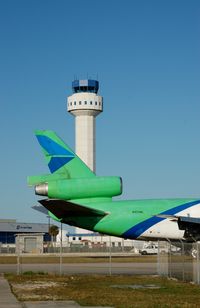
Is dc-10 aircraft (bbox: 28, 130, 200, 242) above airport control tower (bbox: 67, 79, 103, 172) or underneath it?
underneath

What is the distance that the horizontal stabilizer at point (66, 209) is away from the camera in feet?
130

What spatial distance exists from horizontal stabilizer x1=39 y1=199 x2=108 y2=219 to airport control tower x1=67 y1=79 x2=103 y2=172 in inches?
3751

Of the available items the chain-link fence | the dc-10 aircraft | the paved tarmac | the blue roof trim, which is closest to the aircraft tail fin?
the dc-10 aircraft

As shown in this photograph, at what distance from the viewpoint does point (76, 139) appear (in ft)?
467

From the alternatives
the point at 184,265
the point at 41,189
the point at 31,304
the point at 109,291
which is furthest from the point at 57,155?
the point at 31,304

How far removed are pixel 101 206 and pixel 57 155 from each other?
4.84m

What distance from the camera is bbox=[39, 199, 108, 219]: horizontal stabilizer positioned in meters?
39.5

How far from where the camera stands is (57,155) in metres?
43.3

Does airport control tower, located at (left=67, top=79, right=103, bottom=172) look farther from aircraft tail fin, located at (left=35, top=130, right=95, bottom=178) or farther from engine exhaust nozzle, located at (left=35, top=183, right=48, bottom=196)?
engine exhaust nozzle, located at (left=35, top=183, right=48, bottom=196)

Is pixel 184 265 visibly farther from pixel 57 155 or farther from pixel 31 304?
pixel 57 155

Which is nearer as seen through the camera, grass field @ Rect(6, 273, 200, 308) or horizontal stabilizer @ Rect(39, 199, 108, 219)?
grass field @ Rect(6, 273, 200, 308)

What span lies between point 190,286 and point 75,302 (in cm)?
827

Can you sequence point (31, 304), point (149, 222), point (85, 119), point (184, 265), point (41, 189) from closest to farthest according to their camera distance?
point (31, 304) < point (184, 265) < point (41, 189) < point (149, 222) < point (85, 119)

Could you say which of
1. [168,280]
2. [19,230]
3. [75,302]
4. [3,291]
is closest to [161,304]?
[75,302]
